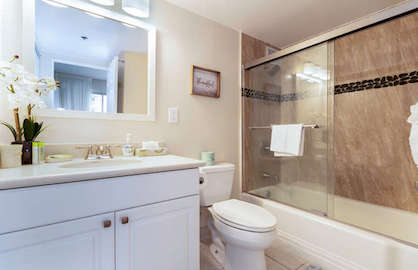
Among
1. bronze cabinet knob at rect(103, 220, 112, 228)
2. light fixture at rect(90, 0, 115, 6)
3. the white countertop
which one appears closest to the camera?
the white countertop

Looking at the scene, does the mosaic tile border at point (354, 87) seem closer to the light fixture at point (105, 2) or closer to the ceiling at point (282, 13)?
the ceiling at point (282, 13)

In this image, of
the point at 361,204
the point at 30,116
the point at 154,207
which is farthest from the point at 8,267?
the point at 361,204

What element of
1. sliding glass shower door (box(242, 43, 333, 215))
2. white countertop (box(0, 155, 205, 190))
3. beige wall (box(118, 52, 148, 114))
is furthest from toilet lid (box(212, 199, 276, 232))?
beige wall (box(118, 52, 148, 114))

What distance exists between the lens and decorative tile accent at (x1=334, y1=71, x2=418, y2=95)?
63.8 inches

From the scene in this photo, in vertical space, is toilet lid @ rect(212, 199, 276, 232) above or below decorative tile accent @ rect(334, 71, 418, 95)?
below

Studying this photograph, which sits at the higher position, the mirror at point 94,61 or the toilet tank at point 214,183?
the mirror at point 94,61

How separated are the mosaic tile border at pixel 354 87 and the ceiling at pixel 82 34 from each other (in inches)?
50.7

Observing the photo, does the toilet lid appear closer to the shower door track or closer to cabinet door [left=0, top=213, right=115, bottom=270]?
cabinet door [left=0, top=213, right=115, bottom=270]

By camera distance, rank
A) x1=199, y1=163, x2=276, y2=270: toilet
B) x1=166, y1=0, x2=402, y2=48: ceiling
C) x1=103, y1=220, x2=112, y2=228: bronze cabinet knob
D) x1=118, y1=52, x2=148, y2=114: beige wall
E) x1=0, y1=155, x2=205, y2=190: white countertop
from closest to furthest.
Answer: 1. x1=0, y1=155, x2=205, y2=190: white countertop
2. x1=103, y1=220, x2=112, y2=228: bronze cabinet knob
3. x1=199, y1=163, x2=276, y2=270: toilet
4. x1=118, y1=52, x2=148, y2=114: beige wall
5. x1=166, y1=0, x2=402, y2=48: ceiling

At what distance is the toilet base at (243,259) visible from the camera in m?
1.21

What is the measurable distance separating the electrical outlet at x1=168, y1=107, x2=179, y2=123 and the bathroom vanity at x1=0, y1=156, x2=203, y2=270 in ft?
2.26

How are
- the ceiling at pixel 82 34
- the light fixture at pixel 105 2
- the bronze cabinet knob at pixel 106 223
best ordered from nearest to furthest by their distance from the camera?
the bronze cabinet knob at pixel 106 223, the ceiling at pixel 82 34, the light fixture at pixel 105 2

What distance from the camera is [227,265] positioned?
1329 millimetres

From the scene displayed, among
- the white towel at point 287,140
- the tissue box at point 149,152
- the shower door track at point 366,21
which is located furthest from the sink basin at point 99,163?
the shower door track at point 366,21
